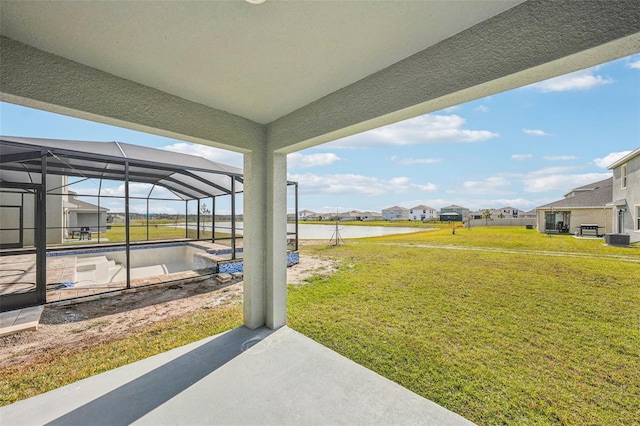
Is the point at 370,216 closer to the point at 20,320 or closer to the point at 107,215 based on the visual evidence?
the point at 107,215

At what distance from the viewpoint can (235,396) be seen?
219 cm

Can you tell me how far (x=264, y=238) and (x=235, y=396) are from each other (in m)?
1.89

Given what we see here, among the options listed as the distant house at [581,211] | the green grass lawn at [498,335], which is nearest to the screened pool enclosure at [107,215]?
the green grass lawn at [498,335]

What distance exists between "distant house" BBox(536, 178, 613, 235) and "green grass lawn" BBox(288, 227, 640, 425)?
13242 millimetres

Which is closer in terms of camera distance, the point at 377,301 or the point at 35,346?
the point at 35,346

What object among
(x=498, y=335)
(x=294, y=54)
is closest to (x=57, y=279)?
(x=294, y=54)

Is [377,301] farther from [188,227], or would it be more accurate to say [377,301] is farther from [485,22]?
[188,227]

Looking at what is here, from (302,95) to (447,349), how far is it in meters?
3.46

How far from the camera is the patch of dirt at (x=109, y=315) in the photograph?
3.30 meters

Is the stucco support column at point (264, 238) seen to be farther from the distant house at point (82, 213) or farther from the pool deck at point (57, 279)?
the distant house at point (82, 213)

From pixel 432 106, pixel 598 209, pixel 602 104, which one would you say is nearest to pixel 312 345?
pixel 432 106

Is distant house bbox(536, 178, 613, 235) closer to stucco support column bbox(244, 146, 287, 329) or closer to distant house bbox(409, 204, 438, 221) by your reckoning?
stucco support column bbox(244, 146, 287, 329)

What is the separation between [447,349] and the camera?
3.05 m

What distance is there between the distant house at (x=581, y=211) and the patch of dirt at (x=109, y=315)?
20.6m
